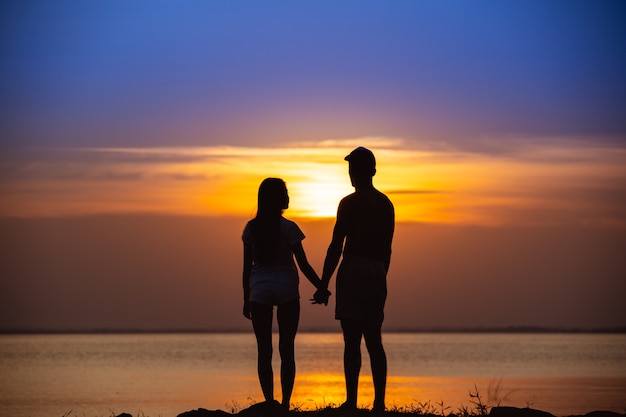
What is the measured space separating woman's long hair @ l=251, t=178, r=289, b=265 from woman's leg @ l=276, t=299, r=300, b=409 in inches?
19.0

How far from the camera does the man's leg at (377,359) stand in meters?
10.6

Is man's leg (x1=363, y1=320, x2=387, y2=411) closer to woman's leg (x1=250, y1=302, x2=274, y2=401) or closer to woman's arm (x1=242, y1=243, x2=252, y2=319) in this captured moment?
woman's leg (x1=250, y1=302, x2=274, y2=401)

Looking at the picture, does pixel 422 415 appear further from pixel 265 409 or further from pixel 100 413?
pixel 100 413

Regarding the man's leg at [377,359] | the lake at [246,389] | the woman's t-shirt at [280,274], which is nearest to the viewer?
the woman's t-shirt at [280,274]

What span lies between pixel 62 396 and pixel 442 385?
47.1ft

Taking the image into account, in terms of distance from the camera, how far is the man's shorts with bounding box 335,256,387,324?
34.6 feet

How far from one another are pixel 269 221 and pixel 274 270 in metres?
0.49

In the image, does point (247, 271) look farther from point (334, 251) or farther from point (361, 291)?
point (361, 291)

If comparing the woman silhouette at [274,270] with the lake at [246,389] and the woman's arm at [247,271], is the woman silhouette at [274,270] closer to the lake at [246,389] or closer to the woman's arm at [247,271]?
the woman's arm at [247,271]

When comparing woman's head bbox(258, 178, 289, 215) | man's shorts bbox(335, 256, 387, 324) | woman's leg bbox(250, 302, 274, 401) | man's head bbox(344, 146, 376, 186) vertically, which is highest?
man's head bbox(344, 146, 376, 186)

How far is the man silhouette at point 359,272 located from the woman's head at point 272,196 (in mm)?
592

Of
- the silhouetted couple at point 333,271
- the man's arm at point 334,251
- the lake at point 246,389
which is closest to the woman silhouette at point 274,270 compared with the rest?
the silhouetted couple at point 333,271

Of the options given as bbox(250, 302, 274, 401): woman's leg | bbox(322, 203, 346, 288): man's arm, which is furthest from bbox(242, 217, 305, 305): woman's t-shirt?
bbox(322, 203, 346, 288): man's arm

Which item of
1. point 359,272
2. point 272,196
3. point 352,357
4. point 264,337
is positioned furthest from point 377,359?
point 272,196
